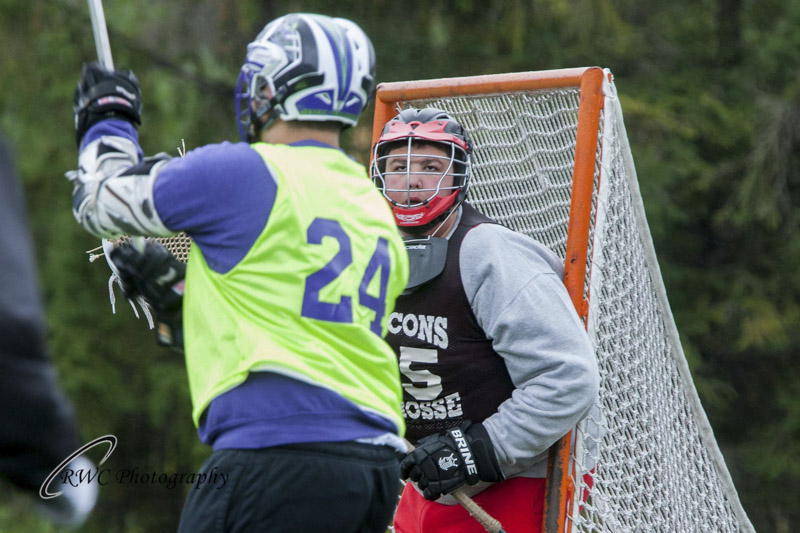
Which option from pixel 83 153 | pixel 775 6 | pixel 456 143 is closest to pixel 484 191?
pixel 456 143

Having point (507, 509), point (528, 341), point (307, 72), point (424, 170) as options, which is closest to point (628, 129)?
point (424, 170)

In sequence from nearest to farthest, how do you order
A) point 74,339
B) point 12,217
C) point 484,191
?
1. point 12,217
2. point 484,191
3. point 74,339

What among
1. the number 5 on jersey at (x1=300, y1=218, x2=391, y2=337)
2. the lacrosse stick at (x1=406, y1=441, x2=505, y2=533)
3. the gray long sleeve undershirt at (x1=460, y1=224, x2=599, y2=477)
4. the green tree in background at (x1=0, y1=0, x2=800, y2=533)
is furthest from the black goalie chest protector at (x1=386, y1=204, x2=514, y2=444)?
the green tree in background at (x1=0, y1=0, x2=800, y2=533)

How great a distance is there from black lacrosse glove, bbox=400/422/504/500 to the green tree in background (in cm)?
532

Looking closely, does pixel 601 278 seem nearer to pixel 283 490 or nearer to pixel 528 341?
pixel 528 341

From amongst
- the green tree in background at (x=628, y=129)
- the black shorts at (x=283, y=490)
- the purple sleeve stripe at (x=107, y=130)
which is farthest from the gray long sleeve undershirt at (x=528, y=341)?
the green tree in background at (x=628, y=129)

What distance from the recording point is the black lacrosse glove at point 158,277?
2414 millimetres

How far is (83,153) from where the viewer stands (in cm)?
241

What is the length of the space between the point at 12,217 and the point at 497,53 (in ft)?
26.2

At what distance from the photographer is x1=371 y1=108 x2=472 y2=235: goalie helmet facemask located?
11.3 ft

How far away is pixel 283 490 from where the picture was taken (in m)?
2.25

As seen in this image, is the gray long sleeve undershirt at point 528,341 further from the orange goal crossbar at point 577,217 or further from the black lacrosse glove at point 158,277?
the black lacrosse glove at point 158,277

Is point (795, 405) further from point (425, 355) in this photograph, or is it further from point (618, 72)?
point (425, 355)

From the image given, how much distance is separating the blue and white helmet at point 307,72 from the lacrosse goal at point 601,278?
1286 millimetres
